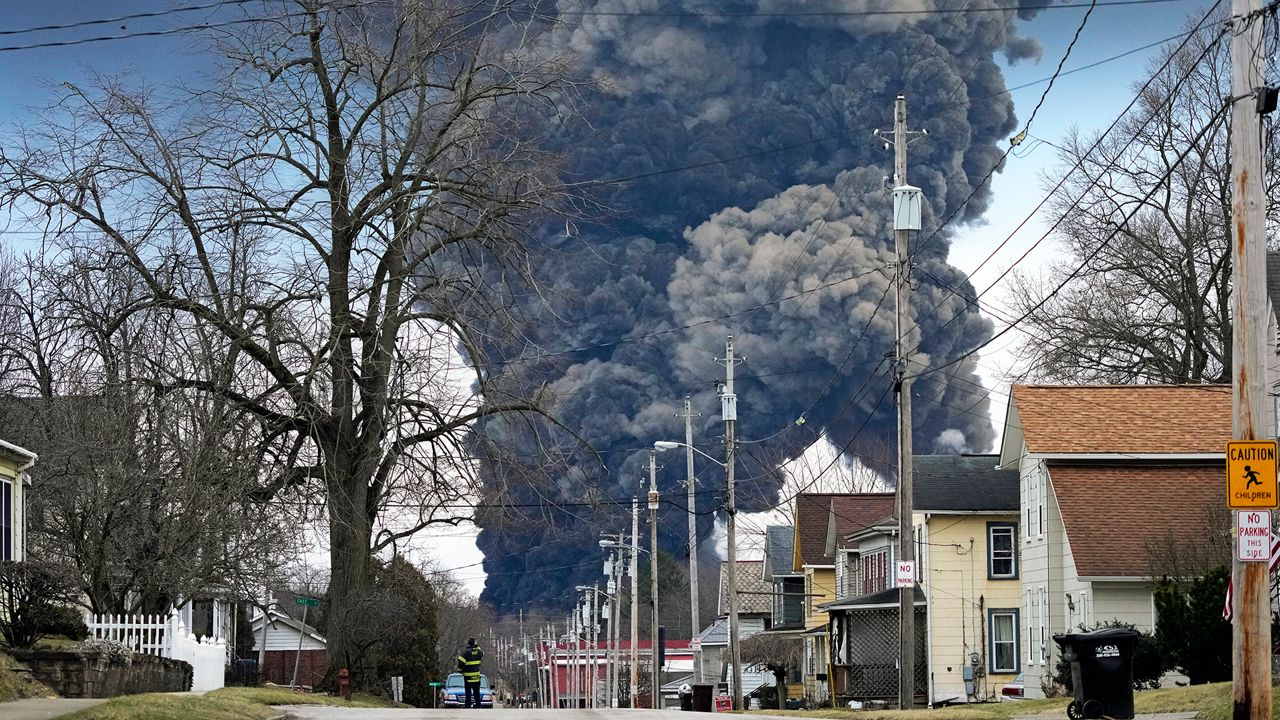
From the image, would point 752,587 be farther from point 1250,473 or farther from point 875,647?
point 1250,473

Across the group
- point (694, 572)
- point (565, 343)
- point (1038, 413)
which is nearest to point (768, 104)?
point (565, 343)

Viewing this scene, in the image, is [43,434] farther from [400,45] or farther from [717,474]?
[717,474]

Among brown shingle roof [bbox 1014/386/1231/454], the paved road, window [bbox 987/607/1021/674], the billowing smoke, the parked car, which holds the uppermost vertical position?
the billowing smoke

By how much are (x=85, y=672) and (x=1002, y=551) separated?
34414mm

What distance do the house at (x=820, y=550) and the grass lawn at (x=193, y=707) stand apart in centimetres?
3943

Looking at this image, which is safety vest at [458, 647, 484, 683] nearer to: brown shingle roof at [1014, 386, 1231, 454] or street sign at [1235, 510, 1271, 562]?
brown shingle roof at [1014, 386, 1231, 454]

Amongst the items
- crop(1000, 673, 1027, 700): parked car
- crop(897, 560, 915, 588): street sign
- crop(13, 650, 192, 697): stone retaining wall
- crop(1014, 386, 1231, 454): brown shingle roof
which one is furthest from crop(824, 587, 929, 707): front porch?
crop(13, 650, 192, 697): stone retaining wall

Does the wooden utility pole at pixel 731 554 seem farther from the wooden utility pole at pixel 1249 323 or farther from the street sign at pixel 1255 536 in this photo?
the street sign at pixel 1255 536

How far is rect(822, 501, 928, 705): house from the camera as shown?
52.0 m

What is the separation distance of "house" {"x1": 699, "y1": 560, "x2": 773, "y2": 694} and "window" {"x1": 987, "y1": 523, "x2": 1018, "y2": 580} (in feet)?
120

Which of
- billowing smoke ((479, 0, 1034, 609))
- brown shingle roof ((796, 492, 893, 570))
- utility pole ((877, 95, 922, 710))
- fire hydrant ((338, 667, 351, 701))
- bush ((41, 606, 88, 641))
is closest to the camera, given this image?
bush ((41, 606, 88, 641))

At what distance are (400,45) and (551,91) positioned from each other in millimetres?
3336

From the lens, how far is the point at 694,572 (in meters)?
60.8

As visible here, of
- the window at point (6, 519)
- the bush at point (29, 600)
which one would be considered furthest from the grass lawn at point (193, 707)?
the window at point (6, 519)
